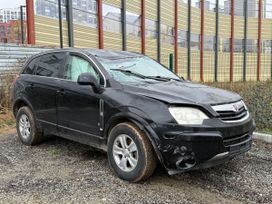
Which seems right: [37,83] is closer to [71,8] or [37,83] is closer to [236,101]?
[236,101]

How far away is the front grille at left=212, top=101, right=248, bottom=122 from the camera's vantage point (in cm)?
400

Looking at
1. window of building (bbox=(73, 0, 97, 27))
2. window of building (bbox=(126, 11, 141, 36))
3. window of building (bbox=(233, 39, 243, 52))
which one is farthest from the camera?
window of building (bbox=(233, 39, 243, 52))

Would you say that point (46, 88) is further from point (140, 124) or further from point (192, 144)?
point (192, 144)

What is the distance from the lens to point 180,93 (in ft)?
13.6

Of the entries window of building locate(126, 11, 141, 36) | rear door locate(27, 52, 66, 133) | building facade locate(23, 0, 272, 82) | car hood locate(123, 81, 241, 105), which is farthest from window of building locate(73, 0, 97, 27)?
car hood locate(123, 81, 241, 105)

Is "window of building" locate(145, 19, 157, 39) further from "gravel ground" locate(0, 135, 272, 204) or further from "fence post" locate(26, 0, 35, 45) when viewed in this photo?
"gravel ground" locate(0, 135, 272, 204)

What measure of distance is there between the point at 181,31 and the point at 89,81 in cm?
1735

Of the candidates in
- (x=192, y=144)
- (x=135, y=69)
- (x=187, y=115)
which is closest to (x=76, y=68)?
(x=135, y=69)

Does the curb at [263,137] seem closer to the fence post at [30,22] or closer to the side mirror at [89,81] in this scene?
the side mirror at [89,81]

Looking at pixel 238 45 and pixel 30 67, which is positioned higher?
pixel 238 45

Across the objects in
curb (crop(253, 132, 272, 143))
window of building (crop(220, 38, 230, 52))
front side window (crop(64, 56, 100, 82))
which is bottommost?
curb (crop(253, 132, 272, 143))

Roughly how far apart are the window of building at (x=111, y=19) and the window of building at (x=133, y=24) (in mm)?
669

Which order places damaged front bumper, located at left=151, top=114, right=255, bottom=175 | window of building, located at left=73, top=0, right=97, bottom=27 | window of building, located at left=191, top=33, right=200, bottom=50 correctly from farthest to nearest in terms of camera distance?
1. window of building, located at left=191, top=33, right=200, bottom=50
2. window of building, located at left=73, top=0, right=97, bottom=27
3. damaged front bumper, located at left=151, top=114, right=255, bottom=175

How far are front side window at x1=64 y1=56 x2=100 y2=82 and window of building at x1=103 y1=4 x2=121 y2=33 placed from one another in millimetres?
9770
